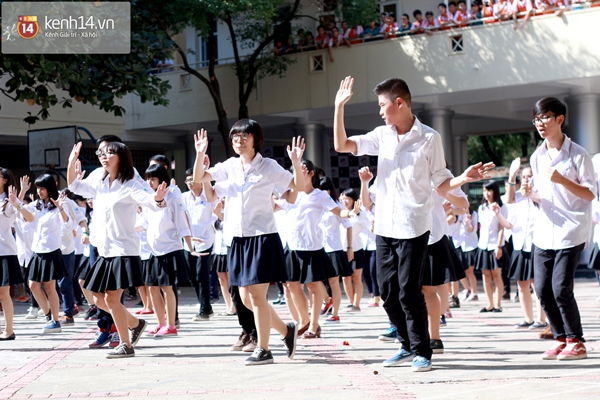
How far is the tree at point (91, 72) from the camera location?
1423cm

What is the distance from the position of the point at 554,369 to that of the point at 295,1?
16.4 metres

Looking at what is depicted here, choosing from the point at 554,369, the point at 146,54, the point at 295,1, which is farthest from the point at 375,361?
the point at 295,1

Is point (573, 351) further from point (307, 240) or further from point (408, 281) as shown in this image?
point (307, 240)

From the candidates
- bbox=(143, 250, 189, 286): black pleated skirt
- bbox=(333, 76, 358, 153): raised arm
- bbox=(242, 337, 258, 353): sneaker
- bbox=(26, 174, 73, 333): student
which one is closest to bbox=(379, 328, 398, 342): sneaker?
bbox=(242, 337, 258, 353): sneaker

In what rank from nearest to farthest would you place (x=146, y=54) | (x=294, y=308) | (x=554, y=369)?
1. (x=554, y=369)
2. (x=294, y=308)
3. (x=146, y=54)

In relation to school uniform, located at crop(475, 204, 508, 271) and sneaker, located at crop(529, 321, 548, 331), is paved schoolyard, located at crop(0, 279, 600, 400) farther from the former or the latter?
school uniform, located at crop(475, 204, 508, 271)

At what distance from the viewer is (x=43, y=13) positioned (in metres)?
14.1

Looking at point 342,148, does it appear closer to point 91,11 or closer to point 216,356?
point 216,356

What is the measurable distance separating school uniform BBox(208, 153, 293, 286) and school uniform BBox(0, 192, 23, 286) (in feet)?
10.4

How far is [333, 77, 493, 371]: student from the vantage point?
5902 mm

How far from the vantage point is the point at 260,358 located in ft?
21.0

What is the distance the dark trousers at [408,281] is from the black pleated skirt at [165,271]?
3.34 m

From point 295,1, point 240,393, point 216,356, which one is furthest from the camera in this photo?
point 295,1

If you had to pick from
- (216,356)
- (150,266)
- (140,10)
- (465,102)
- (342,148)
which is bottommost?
(216,356)
